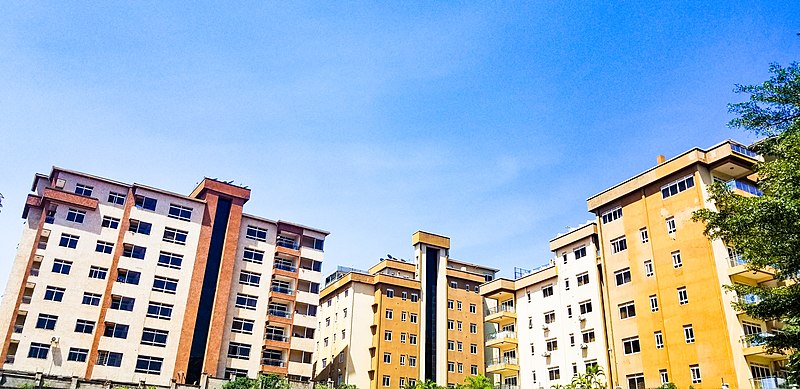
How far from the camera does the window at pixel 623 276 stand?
4531cm

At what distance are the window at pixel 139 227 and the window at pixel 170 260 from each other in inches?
95.1

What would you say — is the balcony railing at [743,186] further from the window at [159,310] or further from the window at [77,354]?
the window at [77,354]

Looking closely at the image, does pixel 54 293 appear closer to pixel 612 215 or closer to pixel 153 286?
pixel 153 286

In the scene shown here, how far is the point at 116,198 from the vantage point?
178 ft

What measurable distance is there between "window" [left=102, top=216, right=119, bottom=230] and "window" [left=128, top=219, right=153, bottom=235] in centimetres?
112

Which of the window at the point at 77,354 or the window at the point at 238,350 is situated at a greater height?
the window at the point at 238,350

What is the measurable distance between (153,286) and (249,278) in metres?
8.58

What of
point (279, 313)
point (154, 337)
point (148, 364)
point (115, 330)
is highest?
point (279, 313)

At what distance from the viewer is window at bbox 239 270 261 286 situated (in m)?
57.1

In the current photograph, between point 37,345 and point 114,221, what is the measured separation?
38.1 ft

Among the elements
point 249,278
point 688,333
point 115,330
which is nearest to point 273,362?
point 249,278

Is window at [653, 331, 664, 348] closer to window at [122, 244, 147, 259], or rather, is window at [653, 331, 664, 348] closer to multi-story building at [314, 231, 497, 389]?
multi-story building at [314, 231, 497, 389]

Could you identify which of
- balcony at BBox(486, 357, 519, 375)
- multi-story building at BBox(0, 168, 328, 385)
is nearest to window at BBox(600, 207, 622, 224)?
balcony at BBox(486, 357, 519, 375)

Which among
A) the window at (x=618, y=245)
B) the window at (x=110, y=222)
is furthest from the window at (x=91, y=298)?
the window at (x=618, y=245)
